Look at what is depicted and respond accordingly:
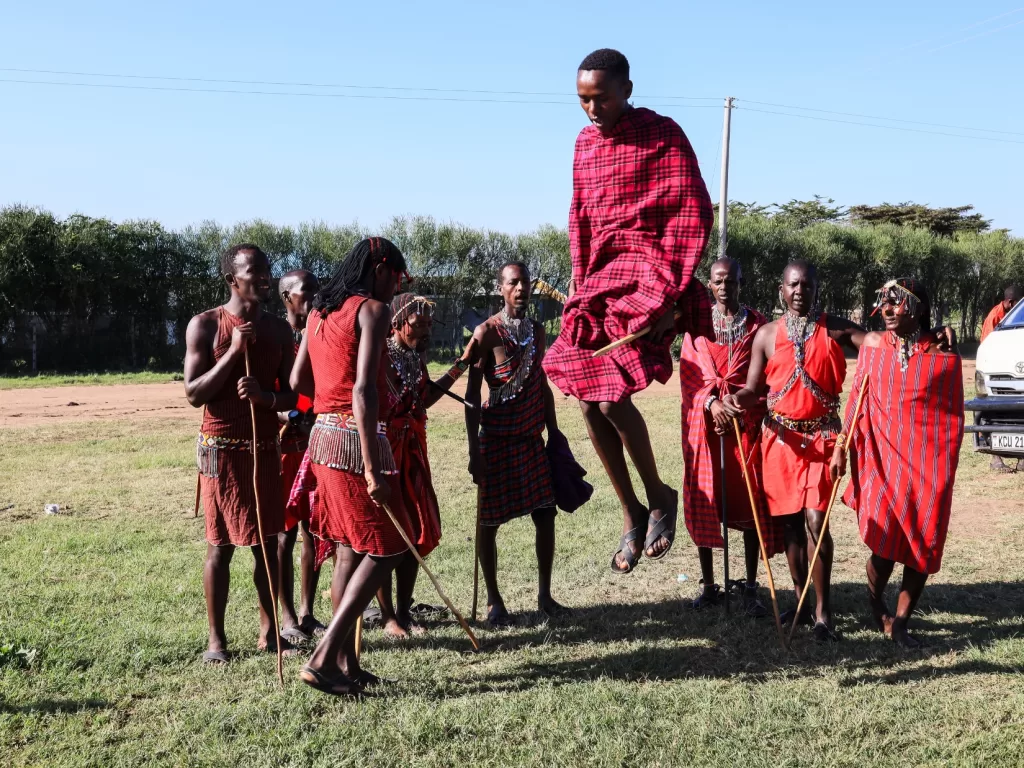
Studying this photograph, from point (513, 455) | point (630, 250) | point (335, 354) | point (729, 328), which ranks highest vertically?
point (630, 250)

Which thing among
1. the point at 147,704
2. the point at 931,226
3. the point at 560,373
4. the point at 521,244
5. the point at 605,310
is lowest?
the point at 147,704

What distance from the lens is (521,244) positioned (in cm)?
2903

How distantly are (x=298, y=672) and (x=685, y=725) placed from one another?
1.99 meters

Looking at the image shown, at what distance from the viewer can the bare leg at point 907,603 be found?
556 cm

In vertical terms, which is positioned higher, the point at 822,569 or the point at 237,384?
the point at 237,384

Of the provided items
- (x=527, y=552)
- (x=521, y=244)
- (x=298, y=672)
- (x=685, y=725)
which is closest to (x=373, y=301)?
(x=298, y=672)

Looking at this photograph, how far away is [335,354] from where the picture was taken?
4621 millimetres

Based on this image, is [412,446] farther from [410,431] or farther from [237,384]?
[237,384]

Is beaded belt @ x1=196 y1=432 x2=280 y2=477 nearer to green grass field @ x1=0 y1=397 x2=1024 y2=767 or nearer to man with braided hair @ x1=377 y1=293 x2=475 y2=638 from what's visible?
man with braided hair @ x1=377 y1=293 x2=475 y2=638

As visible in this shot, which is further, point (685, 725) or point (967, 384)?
point (967, 384)

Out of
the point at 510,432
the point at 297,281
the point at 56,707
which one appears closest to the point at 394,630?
the point at 510,432

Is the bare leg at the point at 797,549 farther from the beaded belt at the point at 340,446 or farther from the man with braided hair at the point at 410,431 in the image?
the beaded belt at the point at 340,446

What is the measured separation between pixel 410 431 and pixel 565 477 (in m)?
1.38

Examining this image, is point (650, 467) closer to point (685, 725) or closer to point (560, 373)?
point (560, 373)
